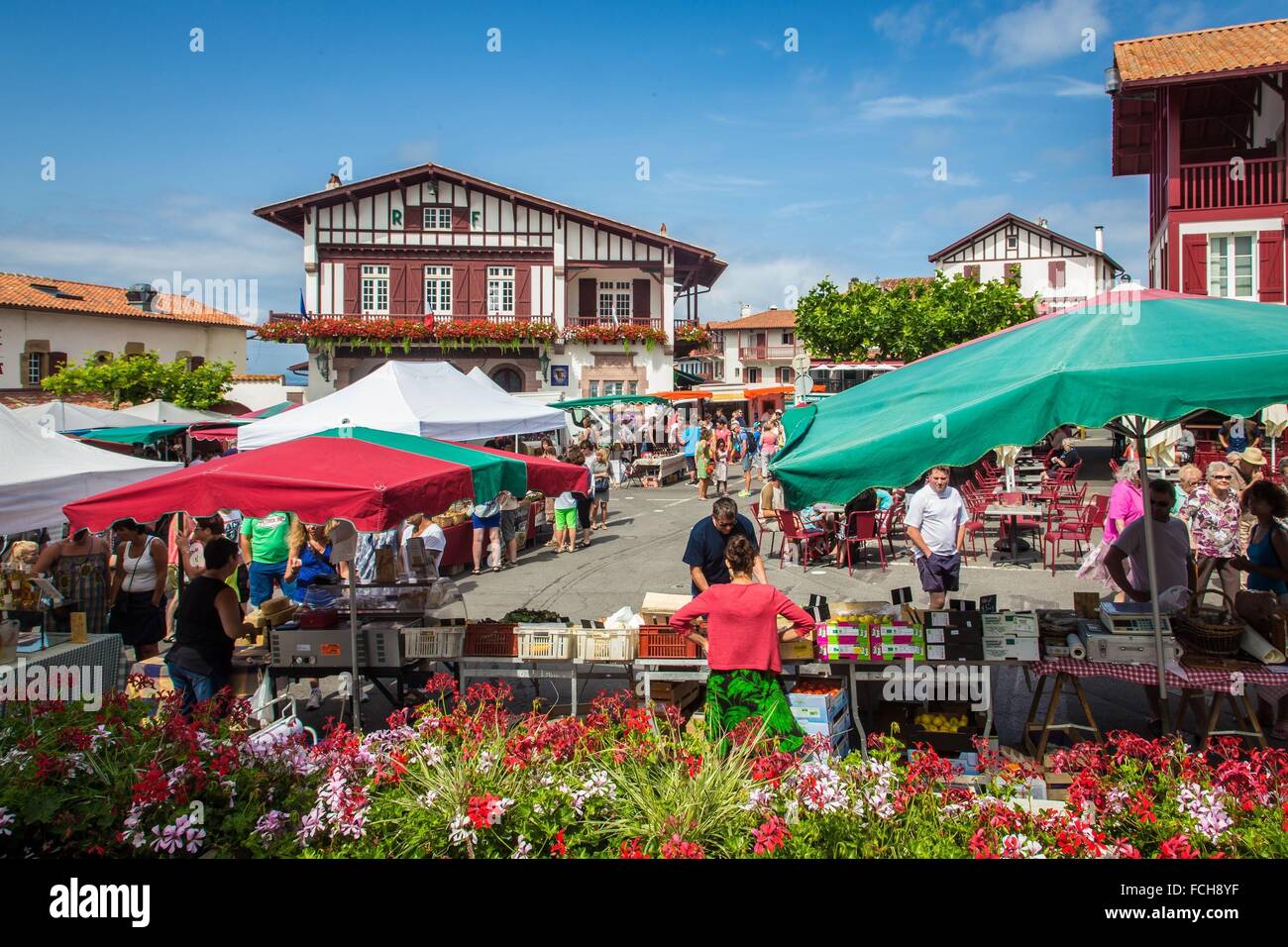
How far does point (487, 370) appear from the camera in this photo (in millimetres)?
37531

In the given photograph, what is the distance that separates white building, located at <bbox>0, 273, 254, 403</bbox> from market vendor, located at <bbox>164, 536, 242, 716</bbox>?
38365 millimetres

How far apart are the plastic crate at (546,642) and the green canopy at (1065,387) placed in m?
2.13

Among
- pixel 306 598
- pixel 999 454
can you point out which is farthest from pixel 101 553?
pixel 999 454

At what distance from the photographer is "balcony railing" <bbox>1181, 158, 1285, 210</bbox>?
20275mm

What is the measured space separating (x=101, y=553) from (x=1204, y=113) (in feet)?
85.5

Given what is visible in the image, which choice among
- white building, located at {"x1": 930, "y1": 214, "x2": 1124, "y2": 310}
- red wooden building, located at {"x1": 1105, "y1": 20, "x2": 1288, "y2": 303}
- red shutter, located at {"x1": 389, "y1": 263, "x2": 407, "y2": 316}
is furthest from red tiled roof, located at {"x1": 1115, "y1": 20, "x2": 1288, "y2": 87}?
white building, located at {"x1": 930, "y1": 214, "x2": 1124, "y2": 310}

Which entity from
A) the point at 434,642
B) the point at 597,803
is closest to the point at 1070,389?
the point at 597,803

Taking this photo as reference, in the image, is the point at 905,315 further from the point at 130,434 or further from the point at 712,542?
the point at 712,542

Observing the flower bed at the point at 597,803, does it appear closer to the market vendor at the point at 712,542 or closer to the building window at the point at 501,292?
the market vendor at the point at 712,542

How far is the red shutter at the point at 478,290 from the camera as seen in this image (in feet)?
120

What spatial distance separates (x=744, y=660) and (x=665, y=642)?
4.34 ft

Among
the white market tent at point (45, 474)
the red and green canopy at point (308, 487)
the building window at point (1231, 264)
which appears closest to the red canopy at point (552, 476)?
the red and green canopy at point (308, 487)

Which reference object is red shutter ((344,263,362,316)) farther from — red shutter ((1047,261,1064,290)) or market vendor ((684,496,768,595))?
red shutter ((1047,261,1064,290))

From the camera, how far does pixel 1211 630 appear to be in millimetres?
5625
